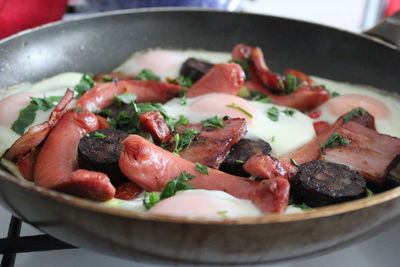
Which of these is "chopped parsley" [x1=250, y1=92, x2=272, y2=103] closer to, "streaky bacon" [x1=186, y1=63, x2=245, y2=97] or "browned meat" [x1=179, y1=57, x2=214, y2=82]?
"streaky bacon" [x1=186, y1=63, x2=245, y2=97]

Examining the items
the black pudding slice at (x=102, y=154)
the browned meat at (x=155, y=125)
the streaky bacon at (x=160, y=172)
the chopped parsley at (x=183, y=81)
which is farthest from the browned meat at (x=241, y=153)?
the chopped parsley at (x=183, y=81)

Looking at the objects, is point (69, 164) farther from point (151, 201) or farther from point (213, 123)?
point (213, 123)

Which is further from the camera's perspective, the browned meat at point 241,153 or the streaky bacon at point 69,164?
the browned meat at point 241,153

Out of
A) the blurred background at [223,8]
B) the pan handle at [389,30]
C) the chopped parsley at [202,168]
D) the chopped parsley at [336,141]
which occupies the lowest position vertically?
the blurred background at [223,8]

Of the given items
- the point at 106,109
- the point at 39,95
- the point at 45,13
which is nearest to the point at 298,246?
the point at 106,109

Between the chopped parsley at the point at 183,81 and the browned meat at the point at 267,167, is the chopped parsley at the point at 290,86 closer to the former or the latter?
the chopped parsley at the point at 183,81

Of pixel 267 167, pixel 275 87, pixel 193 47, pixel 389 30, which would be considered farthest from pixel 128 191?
pixel 389 30

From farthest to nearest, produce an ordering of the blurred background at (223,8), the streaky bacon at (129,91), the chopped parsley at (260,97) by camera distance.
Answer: the blurred background at (223,8) < the chopped parsley at (260,97) < the streaky bacon at (129,91)
